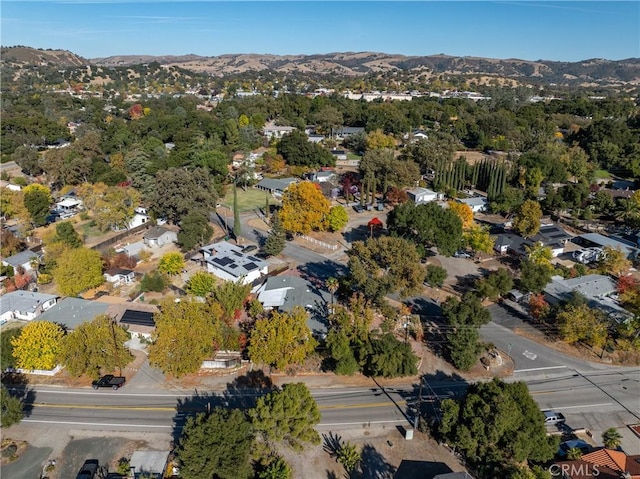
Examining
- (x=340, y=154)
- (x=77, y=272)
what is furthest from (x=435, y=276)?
(x=340, y=154)

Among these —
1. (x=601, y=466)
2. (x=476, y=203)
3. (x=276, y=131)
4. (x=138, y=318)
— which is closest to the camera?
(x=601, y=466)

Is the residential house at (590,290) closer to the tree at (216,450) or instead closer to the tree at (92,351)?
the tree at (216,450)

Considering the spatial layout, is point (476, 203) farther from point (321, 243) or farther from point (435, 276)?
point (435, 276)

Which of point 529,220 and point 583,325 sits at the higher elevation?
point 529,220

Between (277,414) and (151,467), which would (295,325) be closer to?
(277,414)

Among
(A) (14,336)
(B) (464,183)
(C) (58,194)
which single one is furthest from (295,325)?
(C) (58,194)

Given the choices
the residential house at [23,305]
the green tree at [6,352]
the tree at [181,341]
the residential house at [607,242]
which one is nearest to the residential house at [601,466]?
the tree at [181,341]

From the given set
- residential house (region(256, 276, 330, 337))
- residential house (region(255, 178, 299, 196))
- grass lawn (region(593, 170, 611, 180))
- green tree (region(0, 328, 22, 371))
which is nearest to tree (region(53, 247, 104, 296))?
green tree (region(0, 328, 22, 371))

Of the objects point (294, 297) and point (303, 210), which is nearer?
point (294, 297)
